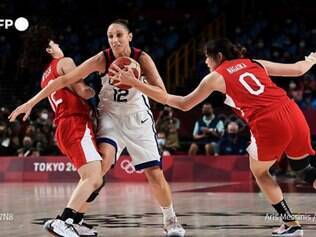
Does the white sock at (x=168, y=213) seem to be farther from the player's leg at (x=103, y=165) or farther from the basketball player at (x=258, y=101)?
the basketball player at (x=258, y=101)

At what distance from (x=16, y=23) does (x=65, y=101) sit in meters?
15.1

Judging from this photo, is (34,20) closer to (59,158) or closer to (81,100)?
(59,158)

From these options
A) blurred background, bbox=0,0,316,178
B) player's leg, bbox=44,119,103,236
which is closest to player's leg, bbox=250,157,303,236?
player's leg, bbox=44,119,103,236

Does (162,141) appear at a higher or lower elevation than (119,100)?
lower

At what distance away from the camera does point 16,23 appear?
20.9 meters

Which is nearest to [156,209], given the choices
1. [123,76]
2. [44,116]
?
[123,76]

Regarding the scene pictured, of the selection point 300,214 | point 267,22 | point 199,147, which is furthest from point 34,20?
point 300,214

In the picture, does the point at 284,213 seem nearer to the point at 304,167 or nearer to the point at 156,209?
the point at 304,167

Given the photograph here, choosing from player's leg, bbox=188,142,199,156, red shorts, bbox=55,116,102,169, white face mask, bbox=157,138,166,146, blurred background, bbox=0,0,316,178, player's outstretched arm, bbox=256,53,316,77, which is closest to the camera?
red shorts, bbox=55,116,102,169

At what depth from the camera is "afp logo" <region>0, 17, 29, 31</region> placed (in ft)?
68.4

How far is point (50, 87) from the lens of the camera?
6031 mm

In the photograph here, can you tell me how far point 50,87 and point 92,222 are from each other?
5.81 feet
